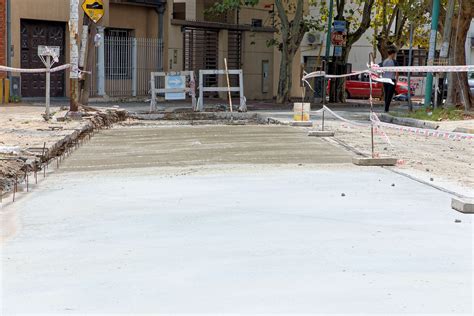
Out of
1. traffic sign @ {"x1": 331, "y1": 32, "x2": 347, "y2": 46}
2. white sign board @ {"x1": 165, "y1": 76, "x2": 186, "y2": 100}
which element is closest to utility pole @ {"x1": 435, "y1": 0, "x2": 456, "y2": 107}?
white sign board @ {"x1": 165, "y1": 76, "x2": 186, "y2": 100}

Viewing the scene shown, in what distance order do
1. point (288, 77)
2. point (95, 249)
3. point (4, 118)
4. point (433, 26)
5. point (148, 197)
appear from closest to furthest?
point (95, 249), point (148, 197), point (4, 118), point (433, 26), point (288, 77)

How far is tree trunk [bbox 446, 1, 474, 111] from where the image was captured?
2700cm

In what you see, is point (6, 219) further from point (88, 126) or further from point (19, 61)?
point (19, 61)

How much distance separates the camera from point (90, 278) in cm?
627

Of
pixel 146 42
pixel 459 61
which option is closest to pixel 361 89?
pixel 146 42

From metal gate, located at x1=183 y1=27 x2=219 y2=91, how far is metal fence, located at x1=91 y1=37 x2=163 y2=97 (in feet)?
8.41

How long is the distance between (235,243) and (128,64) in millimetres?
27259

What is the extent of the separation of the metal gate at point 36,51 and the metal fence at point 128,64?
1.21m

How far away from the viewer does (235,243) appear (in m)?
7.34

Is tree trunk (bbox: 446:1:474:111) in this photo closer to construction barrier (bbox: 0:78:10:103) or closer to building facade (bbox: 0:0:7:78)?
construction barrier (bbox: 0:78:10:103)

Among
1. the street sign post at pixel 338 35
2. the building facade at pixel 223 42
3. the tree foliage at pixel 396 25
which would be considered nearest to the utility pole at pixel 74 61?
the tree foliage at pixel 396 25

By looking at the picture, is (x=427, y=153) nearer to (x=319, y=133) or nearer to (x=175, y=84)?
(x=319, y=133)

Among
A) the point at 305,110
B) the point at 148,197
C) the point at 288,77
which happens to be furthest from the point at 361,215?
the point at 288,77

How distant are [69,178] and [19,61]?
64.9 ft
